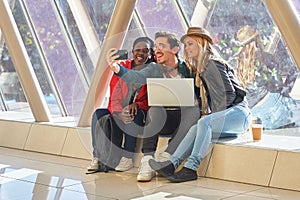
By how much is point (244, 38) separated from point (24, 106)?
3.57 meters

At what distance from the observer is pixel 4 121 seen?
6480 millimetres

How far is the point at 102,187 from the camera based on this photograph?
13.9ft

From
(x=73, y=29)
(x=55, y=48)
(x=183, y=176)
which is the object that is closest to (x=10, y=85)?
(x=55, y=48)

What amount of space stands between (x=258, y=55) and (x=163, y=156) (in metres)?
1.31

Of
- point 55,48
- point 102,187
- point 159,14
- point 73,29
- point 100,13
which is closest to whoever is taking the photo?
point 102,187

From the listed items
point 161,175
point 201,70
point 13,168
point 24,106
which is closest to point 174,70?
point 201,70

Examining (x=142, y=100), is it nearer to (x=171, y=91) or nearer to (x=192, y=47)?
(x=171, y=91)

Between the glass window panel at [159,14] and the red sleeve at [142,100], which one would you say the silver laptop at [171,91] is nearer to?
the red sleeve at [142,100]

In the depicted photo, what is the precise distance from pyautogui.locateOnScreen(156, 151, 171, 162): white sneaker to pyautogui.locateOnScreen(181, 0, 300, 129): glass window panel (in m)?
1.10

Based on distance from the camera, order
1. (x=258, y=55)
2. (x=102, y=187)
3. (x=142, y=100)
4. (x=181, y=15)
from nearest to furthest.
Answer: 1. (x=102, y=187)
2. (x=142, y=100)
3. (x=258, y=55)
4. (x=181, y=15)

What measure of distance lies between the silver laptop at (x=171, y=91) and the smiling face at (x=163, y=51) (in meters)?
0.15

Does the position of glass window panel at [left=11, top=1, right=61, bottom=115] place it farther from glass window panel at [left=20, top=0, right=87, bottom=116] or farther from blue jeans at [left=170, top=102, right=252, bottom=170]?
blue jeans at [left=170, top=102, right=252, bottom=170]

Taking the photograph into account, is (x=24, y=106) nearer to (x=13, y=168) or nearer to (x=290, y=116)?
(x=13, y=168)

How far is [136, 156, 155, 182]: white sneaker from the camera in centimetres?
440
